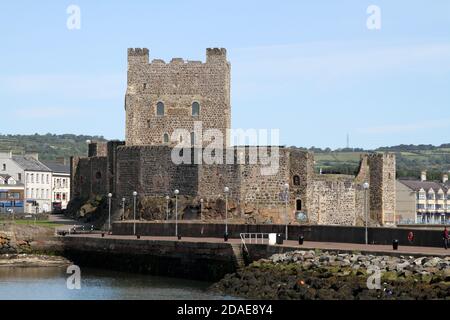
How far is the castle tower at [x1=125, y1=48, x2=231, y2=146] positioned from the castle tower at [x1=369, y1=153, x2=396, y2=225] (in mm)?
9741

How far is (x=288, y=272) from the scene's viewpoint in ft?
135

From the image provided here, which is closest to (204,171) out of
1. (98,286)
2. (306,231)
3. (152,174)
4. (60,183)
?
(152,174)

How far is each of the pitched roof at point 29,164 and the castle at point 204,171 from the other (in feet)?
108

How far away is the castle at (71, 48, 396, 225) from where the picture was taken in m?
Result: 66.1

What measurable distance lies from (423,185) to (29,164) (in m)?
46.6

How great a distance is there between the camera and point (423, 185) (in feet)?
439

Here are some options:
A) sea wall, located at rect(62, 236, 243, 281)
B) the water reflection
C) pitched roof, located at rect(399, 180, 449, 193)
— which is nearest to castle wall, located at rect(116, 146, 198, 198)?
sea wall, located at rect(62, 236, 243, 281)

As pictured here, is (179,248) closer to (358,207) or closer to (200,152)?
(200,152)

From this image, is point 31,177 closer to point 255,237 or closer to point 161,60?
point 161,60

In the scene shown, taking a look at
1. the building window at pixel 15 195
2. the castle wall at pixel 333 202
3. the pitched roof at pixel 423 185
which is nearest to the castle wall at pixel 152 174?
the castle wall at pixel 333 202

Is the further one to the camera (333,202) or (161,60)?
(161,60)

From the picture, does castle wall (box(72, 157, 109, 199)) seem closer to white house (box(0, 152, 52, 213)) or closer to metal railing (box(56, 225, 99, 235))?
metal railing (box(56, 225, 99, 235))

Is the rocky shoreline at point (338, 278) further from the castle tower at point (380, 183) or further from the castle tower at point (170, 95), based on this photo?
the castle tower at point (380, 183)

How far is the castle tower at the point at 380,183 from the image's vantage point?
7412cm
